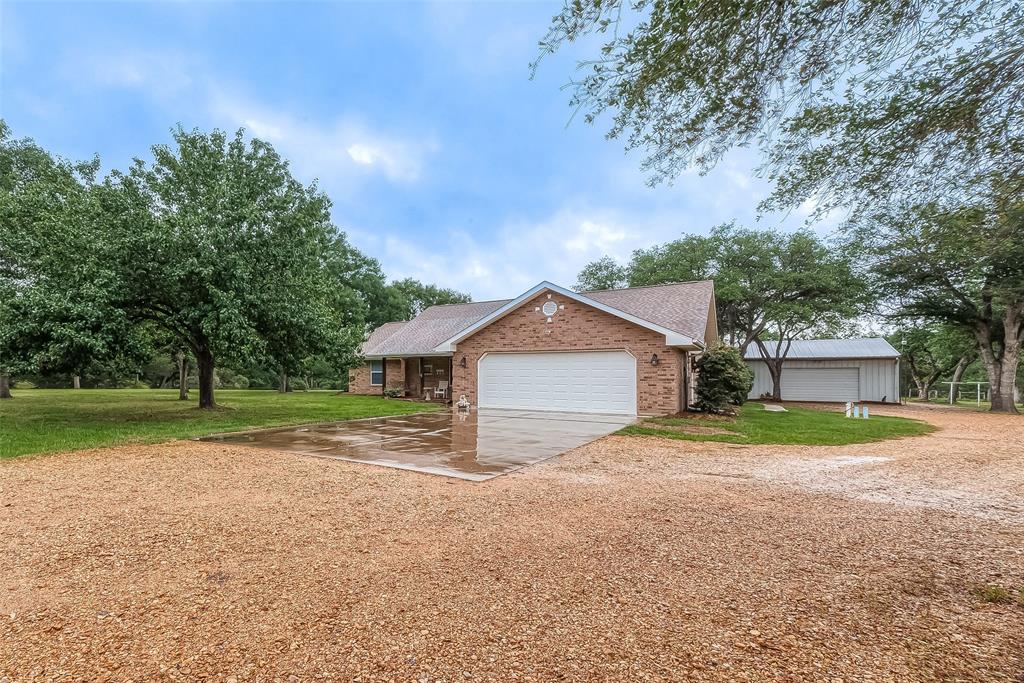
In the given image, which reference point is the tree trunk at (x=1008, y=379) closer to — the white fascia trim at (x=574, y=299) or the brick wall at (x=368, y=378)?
the white fascia trim at (x=574, y=299)

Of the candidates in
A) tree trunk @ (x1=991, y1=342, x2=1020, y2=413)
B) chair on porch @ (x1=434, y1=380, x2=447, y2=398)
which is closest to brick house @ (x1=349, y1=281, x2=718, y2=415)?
chair on porch @ (x1=434, y1=380, x2=447, y2=398)

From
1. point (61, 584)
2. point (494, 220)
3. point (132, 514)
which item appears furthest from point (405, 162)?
point (61, 584)

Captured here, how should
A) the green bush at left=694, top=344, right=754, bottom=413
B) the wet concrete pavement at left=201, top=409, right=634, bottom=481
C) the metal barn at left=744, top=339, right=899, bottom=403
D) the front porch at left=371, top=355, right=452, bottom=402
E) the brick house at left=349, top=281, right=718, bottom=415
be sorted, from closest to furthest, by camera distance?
the wet concrete pavement at left=201, top=409, right=634, bottom=481
the brick house at left=349, top=281, right=718, bottom=415
the green bush at left=694, top=344, right=754, bottom=413
the front porch at left=371, top=355, right=452, bottom=402
the metal barn at left=744, top=339, right=899, bottom=403

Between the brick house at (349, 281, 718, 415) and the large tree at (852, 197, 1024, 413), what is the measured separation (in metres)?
5.43

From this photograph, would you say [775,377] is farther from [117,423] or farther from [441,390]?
[117,423]

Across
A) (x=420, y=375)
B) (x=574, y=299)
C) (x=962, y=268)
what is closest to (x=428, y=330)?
(x=420, y=375)

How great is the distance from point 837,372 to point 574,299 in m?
19.6

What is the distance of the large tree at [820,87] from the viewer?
3.50 meters

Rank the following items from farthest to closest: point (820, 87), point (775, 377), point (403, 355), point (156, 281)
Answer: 1. point (775, 377)
2. point (403, 355)
3. point (156, 281)
4. point (820, 87)

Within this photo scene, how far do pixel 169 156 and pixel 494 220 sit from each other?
1352cm

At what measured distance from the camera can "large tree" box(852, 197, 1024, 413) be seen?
166 inches

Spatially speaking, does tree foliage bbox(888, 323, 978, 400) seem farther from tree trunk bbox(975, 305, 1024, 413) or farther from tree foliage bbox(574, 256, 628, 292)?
tree foliage bbox(574, 256, 628, 292)

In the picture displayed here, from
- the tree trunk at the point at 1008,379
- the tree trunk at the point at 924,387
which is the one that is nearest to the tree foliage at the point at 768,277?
the tree trunk at the point at 1008,379

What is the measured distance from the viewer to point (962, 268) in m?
9.88
